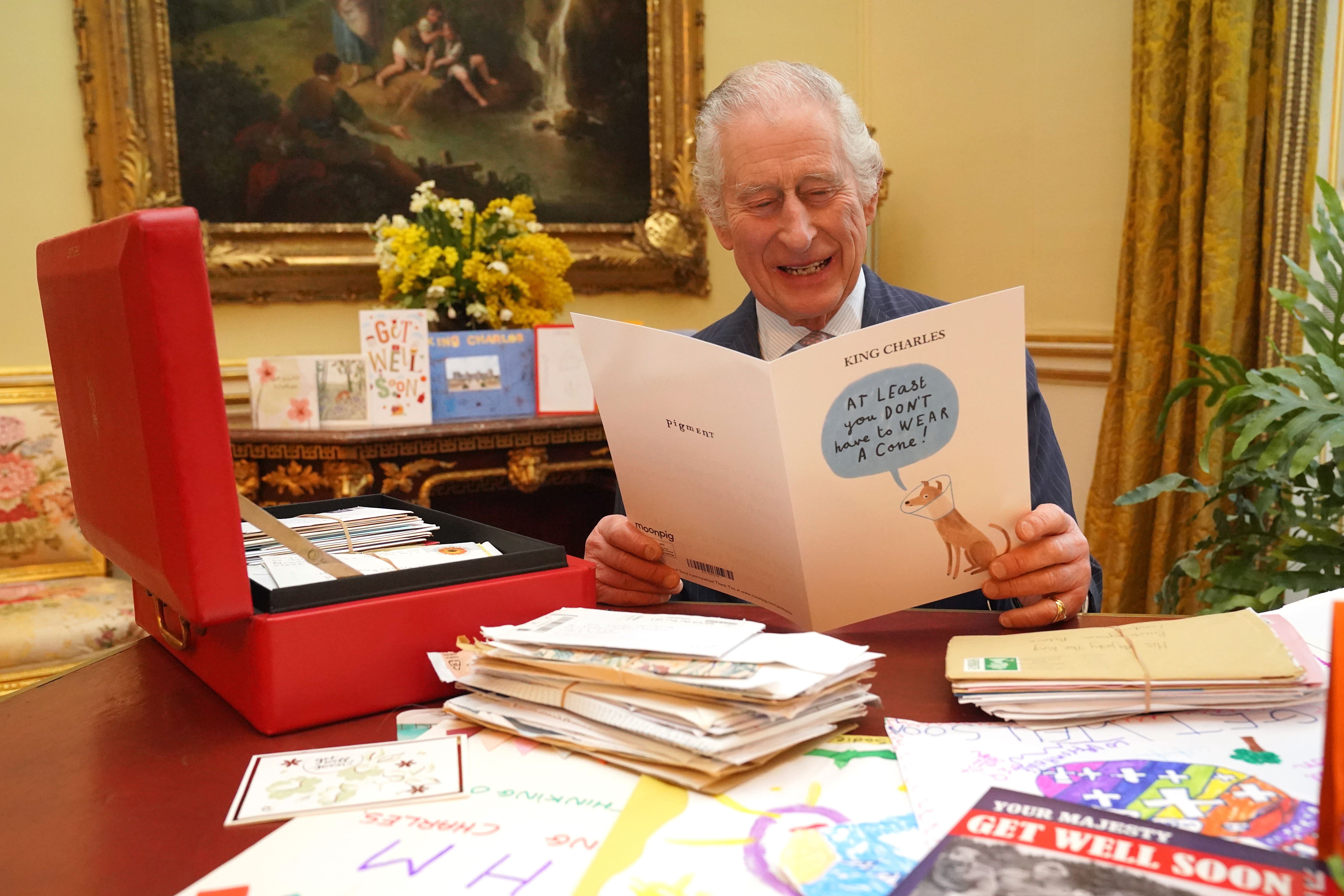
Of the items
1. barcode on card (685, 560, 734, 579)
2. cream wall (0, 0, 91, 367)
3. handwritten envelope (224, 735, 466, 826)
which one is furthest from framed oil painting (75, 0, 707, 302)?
handwritten envelope (224, 735, 466, 826)

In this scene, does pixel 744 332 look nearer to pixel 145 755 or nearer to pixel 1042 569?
pixel 1042 569

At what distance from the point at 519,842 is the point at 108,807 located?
318 mm

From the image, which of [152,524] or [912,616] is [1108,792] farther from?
[152,524]

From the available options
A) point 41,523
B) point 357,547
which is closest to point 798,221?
point 357,547

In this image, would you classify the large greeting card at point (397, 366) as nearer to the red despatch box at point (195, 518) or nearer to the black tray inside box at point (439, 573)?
the black tray inside box at point (439, 573)

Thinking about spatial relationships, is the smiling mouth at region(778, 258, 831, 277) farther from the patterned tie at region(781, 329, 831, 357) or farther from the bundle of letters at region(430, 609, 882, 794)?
the bundle of letters at region(430, 609, 882, 794)

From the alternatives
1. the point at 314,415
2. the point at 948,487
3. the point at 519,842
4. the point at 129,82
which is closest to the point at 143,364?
the point at 519,842

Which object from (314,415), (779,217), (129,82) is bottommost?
(314,415)

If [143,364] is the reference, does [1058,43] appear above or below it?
above

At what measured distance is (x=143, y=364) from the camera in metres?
0.76

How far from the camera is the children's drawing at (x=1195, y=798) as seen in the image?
596 mm

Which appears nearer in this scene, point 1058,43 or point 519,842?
point 519,842

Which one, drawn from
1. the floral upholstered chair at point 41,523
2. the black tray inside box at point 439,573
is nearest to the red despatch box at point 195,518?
the black tray inside box at point 439,573

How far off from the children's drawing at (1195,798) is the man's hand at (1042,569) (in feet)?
1.16
